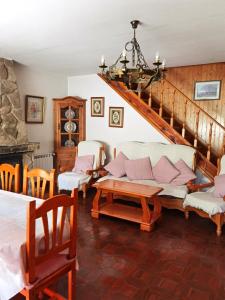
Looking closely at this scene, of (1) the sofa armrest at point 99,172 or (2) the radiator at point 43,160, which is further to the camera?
(2) the radiator at point 43,160

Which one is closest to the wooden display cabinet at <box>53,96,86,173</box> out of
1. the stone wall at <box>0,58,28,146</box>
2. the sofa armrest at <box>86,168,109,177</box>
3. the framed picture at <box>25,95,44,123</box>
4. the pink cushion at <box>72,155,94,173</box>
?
the framed picture at <box>25,95,44,123</box>

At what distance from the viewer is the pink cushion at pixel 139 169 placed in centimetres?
432

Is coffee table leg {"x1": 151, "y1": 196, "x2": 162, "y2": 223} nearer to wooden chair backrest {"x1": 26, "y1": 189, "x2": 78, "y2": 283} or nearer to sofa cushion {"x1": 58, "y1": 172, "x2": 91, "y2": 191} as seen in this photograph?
sofa cushion {"x1": 58, "y1": 172, "x2": 91, "y2": 191}

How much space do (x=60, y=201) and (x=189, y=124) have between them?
4.01 metres

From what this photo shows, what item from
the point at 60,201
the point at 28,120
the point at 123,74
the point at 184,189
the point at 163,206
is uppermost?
the point at 123,74

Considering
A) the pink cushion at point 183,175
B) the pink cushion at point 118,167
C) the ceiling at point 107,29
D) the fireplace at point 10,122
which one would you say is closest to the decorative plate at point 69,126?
the fireplace at point 10,122

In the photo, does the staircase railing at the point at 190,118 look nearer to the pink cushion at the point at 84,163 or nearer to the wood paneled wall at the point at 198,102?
the wood paneled wall at the point at 198,102

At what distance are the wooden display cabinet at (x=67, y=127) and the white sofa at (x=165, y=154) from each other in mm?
1134

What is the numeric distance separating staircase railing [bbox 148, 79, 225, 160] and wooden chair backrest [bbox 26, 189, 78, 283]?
3332mm

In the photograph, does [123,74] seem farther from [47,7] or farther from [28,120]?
[28,120]

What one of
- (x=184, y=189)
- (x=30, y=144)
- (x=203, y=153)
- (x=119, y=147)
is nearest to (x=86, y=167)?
(x=119, y=147)

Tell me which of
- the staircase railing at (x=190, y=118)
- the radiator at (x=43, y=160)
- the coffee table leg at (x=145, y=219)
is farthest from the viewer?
the radiator at (x=43, y=160)

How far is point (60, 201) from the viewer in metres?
1.60

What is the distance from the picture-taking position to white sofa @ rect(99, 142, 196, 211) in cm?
383
